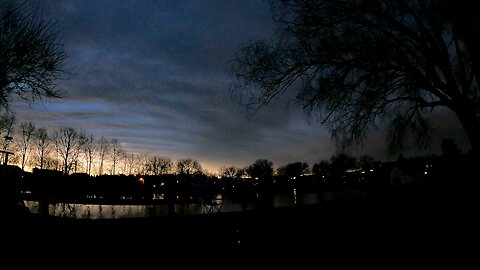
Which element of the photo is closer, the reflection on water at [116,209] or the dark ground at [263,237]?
the dark ground at [263,237]

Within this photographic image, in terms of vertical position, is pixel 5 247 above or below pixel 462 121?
below

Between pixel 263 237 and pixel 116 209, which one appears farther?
pixel 116 209

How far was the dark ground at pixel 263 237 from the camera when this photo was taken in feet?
23.1

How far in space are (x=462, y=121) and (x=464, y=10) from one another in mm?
3003

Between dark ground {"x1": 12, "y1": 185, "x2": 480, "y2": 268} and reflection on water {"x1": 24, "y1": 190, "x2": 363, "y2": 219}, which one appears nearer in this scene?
dark ground {"x1": 12, "y1": 185, "x2": 480, "y2": 268}

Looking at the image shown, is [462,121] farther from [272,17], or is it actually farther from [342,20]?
[272,17]

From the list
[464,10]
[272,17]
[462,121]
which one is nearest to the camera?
[464,10]

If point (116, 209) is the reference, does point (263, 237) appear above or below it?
below

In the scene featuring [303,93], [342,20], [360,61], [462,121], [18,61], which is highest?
[18,61]

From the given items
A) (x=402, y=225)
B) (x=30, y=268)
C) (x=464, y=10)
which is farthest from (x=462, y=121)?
(x=30, y=268)

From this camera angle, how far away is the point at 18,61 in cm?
1442

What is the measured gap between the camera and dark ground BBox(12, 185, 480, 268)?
704cm

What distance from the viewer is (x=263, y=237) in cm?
Answer: 785

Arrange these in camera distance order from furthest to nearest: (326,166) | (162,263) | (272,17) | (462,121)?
1. (326,166)
2. (272,17)
3. (462,121)
4. (162,263)
